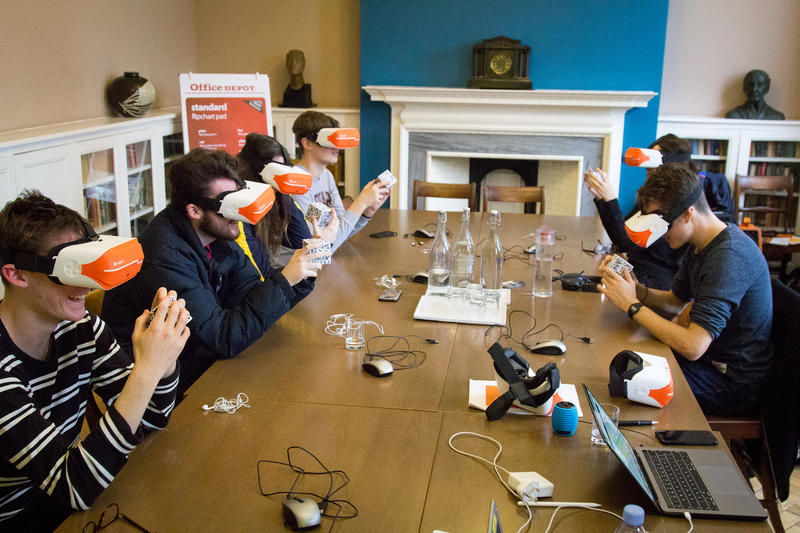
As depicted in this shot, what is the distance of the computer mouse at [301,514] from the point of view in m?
1.22

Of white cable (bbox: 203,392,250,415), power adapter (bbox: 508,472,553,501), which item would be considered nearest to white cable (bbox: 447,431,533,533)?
power adapter (bbox: 508,472,553,501)

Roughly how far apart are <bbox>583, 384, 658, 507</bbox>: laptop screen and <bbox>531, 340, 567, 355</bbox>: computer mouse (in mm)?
551

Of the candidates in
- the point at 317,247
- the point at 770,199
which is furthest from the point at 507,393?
the point at 770,199

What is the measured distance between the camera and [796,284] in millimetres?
4398

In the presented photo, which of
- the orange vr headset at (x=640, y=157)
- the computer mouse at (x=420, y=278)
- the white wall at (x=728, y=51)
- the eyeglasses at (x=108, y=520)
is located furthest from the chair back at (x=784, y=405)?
the white wall at (x=728, y=51)

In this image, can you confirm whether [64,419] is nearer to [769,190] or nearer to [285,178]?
[285,178]

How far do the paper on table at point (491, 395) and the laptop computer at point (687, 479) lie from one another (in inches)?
9.5

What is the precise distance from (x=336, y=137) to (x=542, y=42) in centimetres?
266

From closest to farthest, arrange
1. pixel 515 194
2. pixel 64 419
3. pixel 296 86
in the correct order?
pixel 64 419
pixel 515 194
pixel 296 86

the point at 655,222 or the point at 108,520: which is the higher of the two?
the point at 655,222

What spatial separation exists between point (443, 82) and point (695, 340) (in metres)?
3.83

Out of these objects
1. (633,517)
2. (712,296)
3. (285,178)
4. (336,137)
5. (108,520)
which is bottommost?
(108,520)

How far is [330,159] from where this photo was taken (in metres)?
3.41

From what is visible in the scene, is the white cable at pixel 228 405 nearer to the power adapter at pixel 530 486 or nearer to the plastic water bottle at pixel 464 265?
the power adapter at pixel 530 486
